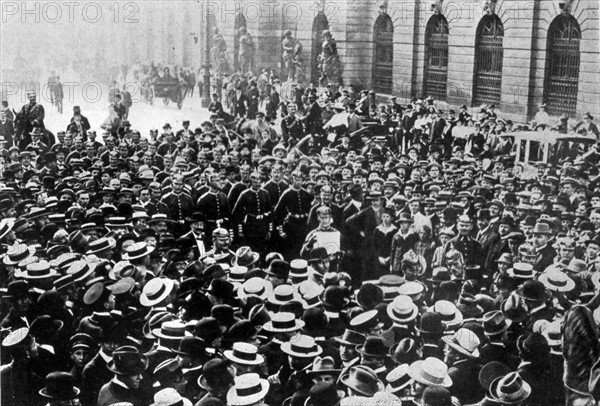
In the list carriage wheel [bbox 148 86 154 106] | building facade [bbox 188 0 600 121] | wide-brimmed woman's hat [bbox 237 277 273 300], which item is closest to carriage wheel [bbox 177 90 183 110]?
carriage wheel [bbox 148 86 154 106]

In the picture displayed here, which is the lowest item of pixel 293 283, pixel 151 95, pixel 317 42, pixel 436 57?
pixel 293 283

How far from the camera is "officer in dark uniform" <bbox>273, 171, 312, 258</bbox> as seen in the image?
11.2 m

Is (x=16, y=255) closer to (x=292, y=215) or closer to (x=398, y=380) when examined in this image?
(x=292, y=215)

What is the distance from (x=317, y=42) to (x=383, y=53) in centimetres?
435

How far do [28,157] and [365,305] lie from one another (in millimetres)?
8871

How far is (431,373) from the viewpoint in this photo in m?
6.03

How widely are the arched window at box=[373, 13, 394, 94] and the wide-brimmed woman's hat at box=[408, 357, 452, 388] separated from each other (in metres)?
23.0

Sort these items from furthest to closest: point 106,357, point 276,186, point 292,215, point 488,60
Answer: point 488,60, point 276,186, point 292,215, point 106,357

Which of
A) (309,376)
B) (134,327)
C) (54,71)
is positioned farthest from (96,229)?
(54,71)

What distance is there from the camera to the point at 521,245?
8.77 metres

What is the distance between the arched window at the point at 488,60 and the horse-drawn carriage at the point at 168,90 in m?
11.3

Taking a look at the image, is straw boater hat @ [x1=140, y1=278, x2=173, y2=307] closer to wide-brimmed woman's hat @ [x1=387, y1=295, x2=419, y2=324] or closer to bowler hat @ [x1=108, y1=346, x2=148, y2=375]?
bowler hat @ [x1=108, y1=346, x2=148, y2=375]

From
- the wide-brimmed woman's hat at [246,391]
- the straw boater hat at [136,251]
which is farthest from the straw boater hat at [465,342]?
the straw boater hat at [136,251]

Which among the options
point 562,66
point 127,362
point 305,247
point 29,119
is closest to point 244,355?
point 127,362
